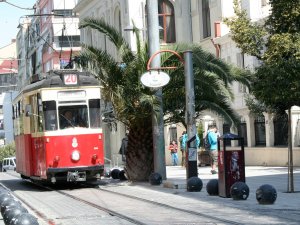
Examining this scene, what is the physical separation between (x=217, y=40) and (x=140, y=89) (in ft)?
53.4

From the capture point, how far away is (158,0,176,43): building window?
46312 millimetres

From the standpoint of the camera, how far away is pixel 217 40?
39.2m

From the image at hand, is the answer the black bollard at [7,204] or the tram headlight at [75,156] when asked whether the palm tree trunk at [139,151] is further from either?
the black bollard at [7,204]

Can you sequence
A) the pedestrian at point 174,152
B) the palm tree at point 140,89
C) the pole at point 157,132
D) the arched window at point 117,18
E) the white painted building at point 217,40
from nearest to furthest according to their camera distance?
the pole at point 157,132, the palm tree at point 140,89, the white painted building at point 217,40, the pedestrian at point 174,152, the arched window at point 117,18

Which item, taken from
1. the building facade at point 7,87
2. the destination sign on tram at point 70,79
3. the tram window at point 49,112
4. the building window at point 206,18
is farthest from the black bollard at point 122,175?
the building facade at point 7,87

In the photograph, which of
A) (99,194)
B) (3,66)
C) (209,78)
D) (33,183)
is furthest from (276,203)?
(3,66)

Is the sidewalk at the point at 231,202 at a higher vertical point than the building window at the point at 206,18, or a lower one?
lower

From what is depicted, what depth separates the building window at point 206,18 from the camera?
1642 inches

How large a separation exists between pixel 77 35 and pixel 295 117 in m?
55.7

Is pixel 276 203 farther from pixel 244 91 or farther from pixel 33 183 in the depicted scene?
pixel 244 91

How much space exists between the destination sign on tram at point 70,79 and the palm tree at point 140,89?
1.87 m

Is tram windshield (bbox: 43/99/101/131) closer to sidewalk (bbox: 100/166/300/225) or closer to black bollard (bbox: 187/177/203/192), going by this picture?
sidewalk (bbox: 100/166/300/225)

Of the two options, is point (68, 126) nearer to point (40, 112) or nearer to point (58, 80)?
point (40, 112)

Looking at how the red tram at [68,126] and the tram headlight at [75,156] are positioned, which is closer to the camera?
the red tram at [68,126]
